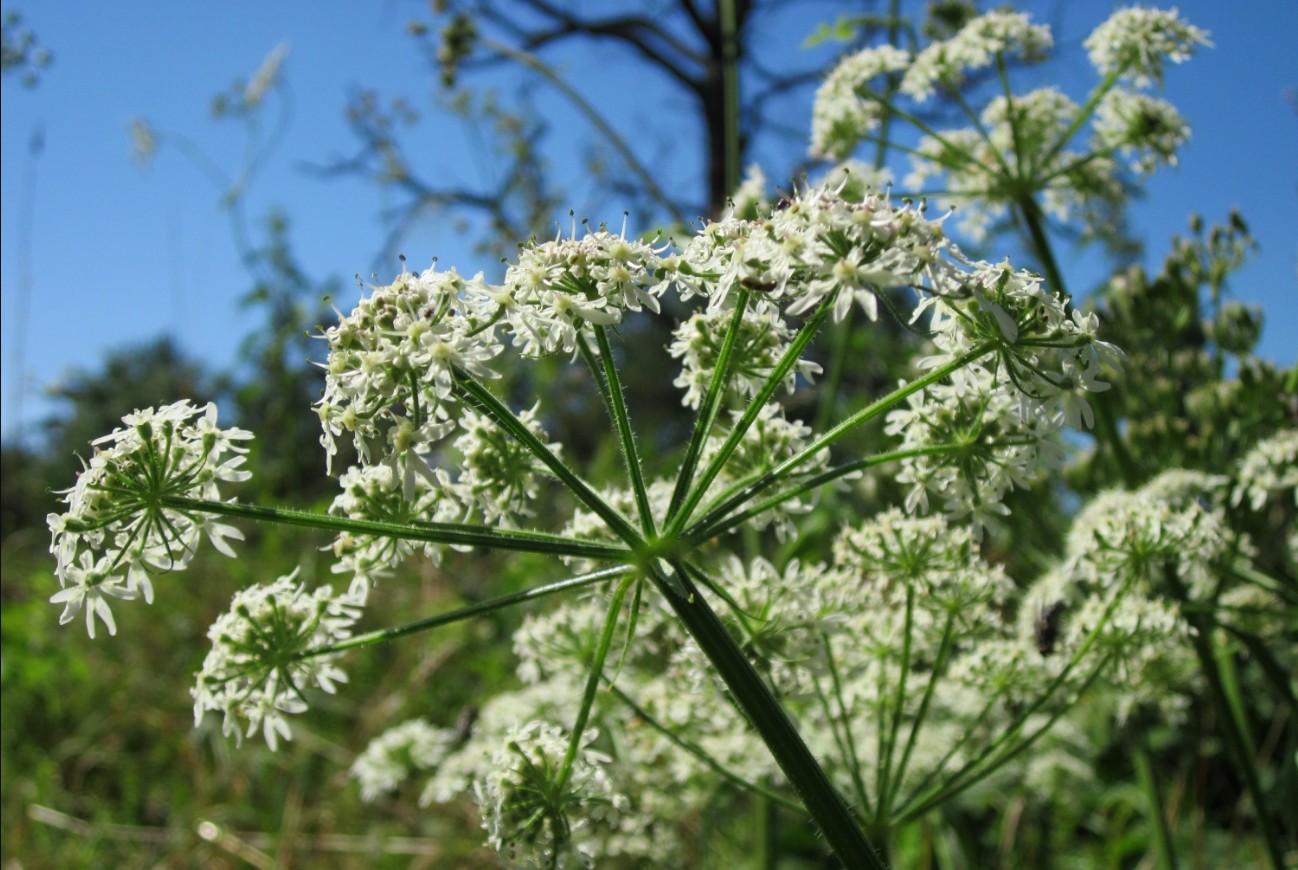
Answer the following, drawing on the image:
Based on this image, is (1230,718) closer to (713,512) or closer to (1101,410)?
(1101,410)

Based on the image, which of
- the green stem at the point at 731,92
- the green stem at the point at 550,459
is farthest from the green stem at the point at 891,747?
the green stem at the point at 731,92

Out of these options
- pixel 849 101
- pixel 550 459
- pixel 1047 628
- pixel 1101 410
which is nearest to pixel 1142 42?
pixel 849 101

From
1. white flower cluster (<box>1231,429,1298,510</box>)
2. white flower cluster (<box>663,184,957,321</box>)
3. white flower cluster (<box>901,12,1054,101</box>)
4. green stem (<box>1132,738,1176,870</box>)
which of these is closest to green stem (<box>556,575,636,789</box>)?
white flower cluster (<box>663,184,957,321</box>)

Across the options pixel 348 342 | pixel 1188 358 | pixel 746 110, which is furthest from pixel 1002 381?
pixel 746 110

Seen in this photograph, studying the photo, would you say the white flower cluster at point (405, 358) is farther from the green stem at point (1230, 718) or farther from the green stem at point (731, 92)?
the green stem at point (731, 92)

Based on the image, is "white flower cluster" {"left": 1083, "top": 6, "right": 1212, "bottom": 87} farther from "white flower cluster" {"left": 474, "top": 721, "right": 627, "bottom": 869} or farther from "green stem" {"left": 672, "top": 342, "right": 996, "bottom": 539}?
"white flower cluster" {"left": 474, "top": 721, "right": 627, "bottom": 869}
